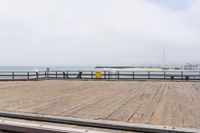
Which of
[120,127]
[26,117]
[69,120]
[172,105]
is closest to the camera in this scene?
[120,127]

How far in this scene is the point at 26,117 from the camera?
21.3 ft

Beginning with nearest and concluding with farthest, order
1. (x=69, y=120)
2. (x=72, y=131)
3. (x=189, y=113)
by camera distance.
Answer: (x=72, y=131)
(x=69, y=120)
(x=189, y=113)

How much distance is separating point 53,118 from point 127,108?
2741 millimetres

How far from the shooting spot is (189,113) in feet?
25.1

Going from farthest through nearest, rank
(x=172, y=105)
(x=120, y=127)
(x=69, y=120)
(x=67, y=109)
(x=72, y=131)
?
1. (x=172, y=105)
2. (x=67, y=109)
3. (x=69, y=120)
4. (x=120, y=127)
5. (x=72, y=131)

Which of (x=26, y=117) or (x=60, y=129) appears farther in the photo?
(x=26, y=117)

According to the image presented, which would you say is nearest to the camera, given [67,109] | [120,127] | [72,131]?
[72,131]

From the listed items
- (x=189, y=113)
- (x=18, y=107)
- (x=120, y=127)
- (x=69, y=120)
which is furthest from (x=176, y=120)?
(x=18, y=107)

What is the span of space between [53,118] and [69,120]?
0.36m

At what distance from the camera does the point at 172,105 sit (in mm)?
9062

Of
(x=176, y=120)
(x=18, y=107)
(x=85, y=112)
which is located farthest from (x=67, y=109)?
(x=176, y=120)

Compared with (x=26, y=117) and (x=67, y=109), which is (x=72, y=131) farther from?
(x=67, y=109)

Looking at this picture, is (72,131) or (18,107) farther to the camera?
(18,107)

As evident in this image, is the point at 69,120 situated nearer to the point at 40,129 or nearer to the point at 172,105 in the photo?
the point at 40,129
